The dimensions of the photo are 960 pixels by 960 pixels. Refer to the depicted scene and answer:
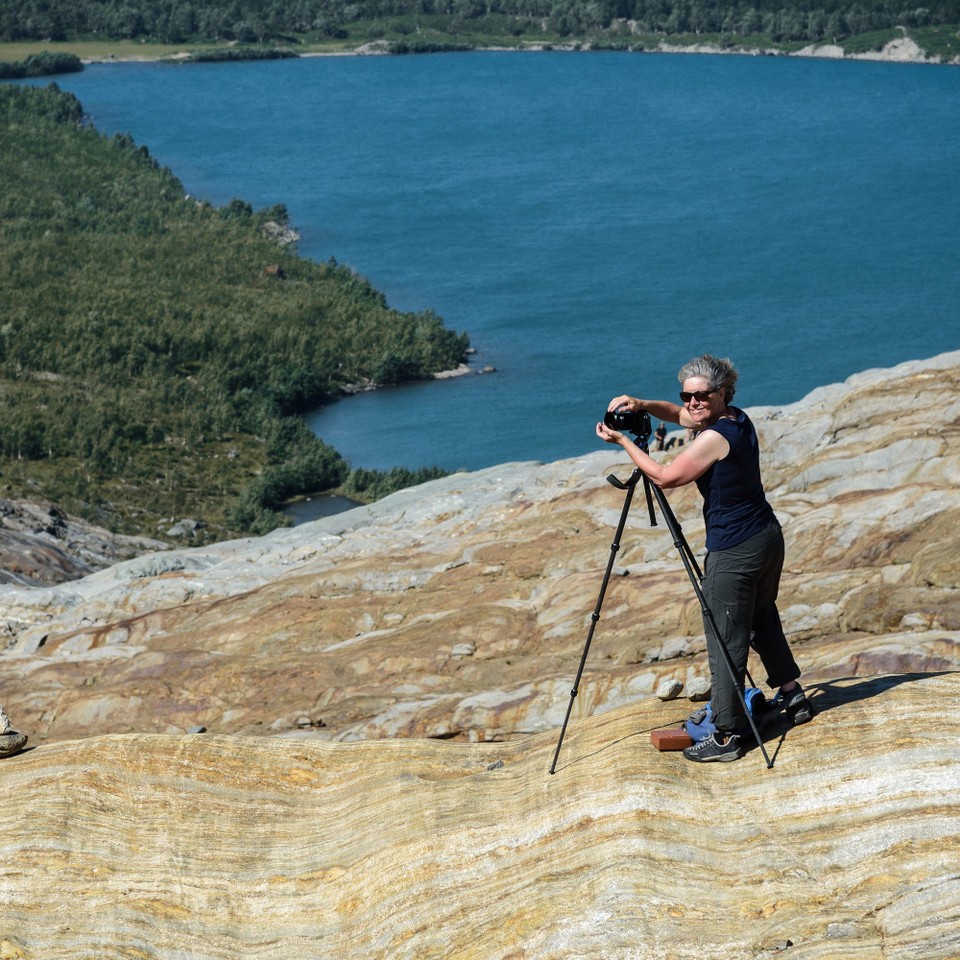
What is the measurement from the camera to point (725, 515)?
1012 centimetres

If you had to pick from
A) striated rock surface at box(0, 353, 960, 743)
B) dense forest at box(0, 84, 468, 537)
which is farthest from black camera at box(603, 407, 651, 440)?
dense forest at box(0, 84, 468, 537)

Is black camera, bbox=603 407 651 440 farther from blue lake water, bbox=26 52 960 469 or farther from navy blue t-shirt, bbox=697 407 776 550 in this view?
blue lake water, bbox=26 52 960 469

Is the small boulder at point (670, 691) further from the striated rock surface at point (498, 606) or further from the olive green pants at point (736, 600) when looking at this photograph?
the olive green pants at point (736, 600)

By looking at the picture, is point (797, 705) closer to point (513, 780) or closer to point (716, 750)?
point (716, 750)

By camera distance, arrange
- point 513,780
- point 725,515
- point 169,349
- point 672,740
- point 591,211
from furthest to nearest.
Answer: point 591,211
point 169,349
point 513,780
point 672,740
point 725,515

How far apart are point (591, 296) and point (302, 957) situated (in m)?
80.4

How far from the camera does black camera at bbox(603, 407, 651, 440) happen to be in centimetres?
1051

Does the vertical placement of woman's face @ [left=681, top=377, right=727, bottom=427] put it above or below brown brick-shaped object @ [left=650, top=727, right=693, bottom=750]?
above

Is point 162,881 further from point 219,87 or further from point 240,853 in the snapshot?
point 219,87

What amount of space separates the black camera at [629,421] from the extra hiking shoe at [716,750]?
7.77 ft

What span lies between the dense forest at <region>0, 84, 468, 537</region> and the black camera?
3720 cm

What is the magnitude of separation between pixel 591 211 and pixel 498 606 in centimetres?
9319

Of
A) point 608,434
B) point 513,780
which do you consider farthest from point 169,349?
point 608,434

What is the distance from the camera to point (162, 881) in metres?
11.2
